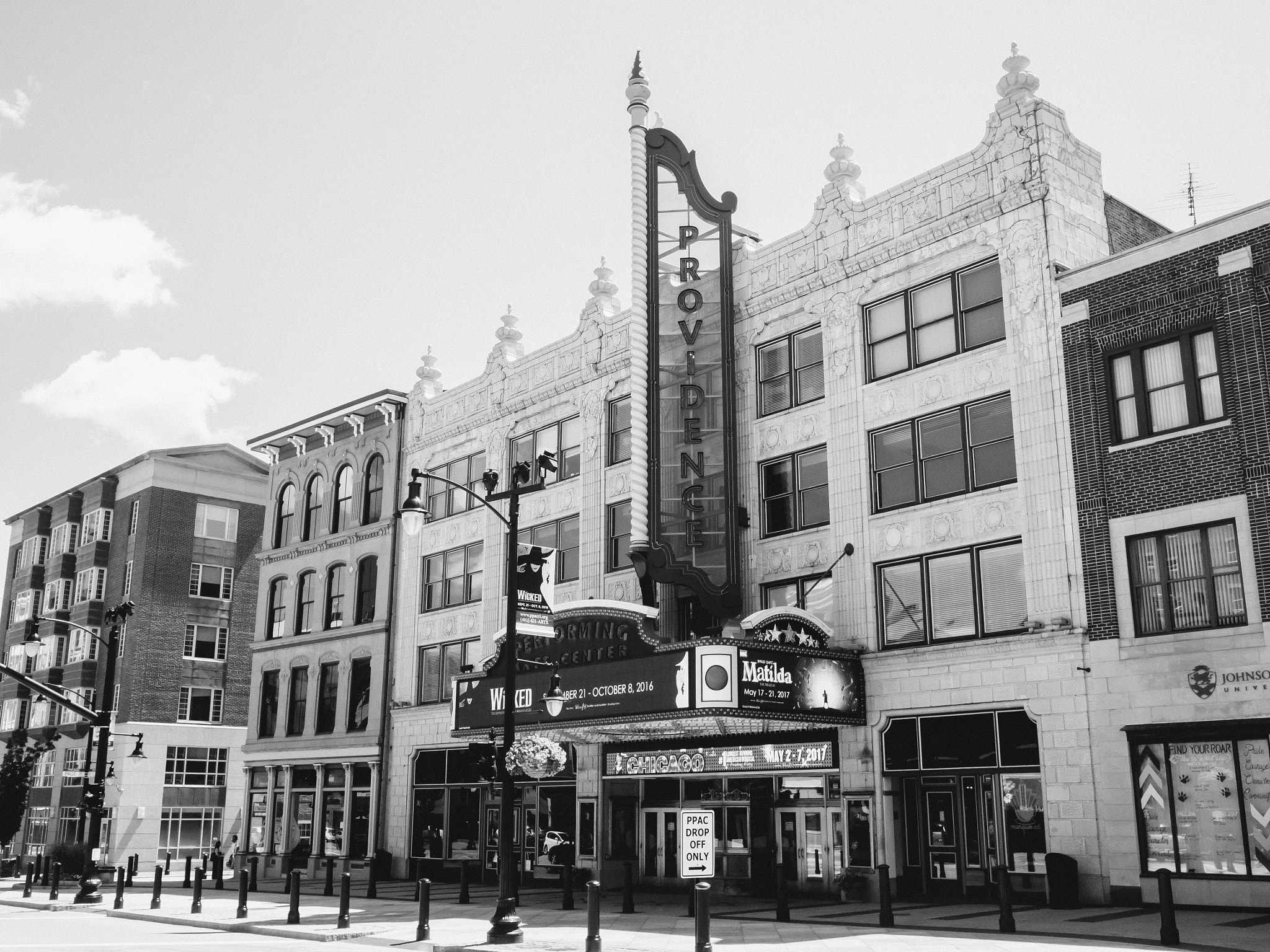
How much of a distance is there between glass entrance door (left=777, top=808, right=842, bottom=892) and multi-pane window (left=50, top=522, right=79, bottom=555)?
179ft

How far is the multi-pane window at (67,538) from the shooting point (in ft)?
228

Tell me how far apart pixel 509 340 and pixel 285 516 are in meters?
15.9

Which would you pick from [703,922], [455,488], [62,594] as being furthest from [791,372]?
[62,594]

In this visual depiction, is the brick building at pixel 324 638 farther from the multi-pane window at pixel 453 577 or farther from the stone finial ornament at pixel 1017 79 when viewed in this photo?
the stone finial ornament at pixel 1017 79

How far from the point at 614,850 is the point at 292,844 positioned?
1810 cm

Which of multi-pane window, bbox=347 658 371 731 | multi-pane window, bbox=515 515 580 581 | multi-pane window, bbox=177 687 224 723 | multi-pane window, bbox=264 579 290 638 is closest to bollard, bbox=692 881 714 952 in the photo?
multi-pane window, bbox=515 515 580 581

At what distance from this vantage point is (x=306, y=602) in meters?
49.1

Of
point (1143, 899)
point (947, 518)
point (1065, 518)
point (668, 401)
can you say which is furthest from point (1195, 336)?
point (668, 401)

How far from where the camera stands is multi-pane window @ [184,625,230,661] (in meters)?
63.9

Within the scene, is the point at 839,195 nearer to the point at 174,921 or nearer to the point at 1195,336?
the point at 1195,336

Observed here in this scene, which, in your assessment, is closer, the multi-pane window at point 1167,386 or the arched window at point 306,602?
the multi-pane window at point 1167,386

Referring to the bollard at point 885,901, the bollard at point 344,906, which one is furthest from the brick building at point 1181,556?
the bollard at point 344,906

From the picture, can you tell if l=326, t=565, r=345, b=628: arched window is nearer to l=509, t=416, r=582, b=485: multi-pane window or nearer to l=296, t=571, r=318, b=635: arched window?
l=296, t=571, r=318, b=635: arched window

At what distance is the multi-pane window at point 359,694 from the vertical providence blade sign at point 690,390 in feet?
59.2
